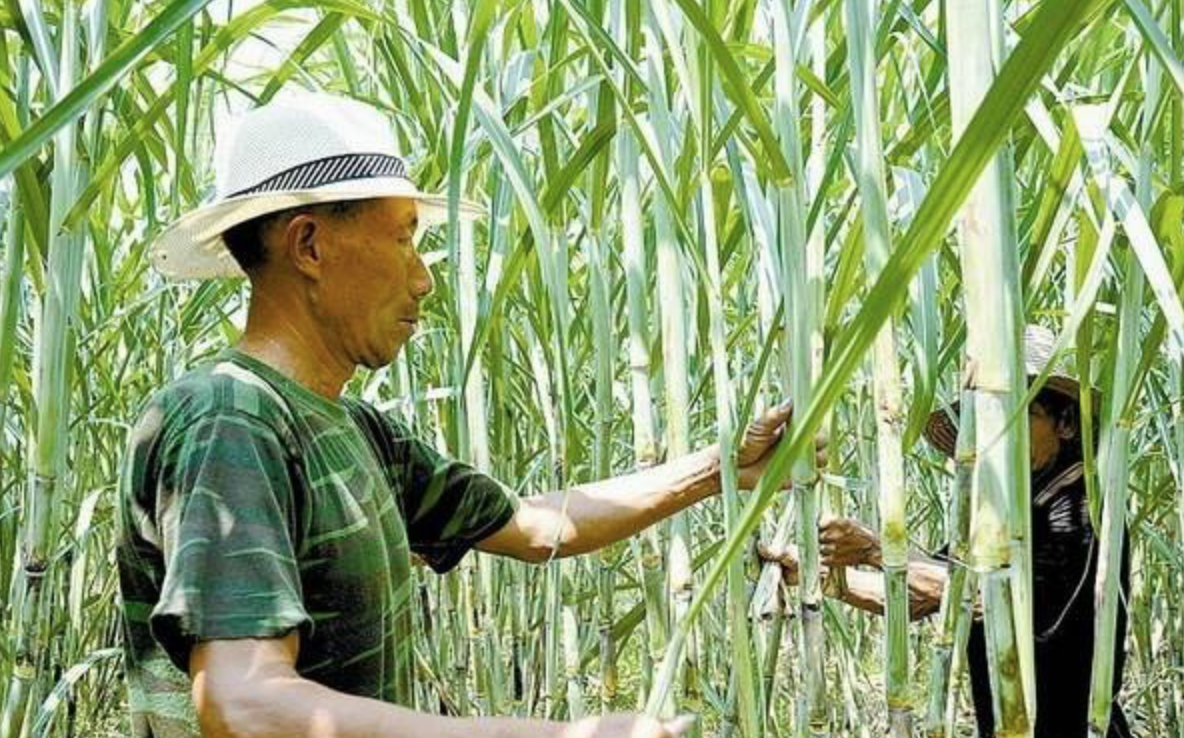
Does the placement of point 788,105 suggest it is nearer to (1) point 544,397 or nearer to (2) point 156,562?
(2) point 156,562

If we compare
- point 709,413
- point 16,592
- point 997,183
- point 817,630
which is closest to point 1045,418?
point 709,413

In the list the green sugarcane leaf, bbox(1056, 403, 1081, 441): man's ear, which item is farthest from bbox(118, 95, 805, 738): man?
bbox(1056, 403, 1081, 441): man's ear

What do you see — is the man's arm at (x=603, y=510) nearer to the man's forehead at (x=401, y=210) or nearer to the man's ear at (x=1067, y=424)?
the man's forehead at (x=401, y=210)

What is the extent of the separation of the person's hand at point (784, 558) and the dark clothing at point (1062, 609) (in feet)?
→ 1.98

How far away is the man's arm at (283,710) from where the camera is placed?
76 cm

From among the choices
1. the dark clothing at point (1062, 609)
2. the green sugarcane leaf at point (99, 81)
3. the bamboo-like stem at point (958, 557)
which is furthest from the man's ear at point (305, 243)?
the dark clothing at point (1062, 609)

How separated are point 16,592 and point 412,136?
79cm

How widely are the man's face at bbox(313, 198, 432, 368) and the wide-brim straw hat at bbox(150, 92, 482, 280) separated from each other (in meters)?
0.02

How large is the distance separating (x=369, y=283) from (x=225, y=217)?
0.36 feet

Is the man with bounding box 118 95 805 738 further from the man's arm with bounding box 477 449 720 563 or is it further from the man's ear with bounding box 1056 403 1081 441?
the man's ear with bounding box 1056 403 1081 441

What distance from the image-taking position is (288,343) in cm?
99

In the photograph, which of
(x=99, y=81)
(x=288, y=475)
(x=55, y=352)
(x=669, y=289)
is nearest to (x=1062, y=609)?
(x=669, y=289)

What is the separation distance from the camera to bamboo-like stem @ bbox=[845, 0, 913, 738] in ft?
2.06

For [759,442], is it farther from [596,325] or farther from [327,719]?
[327,719]
